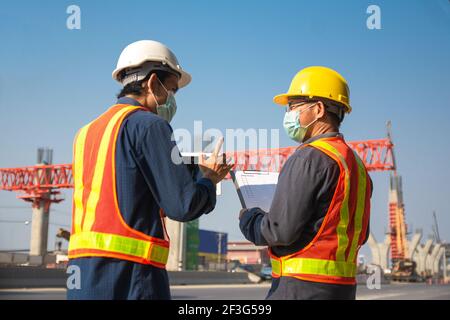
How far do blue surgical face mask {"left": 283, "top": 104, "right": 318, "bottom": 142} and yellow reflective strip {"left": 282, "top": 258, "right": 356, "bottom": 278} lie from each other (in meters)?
0.69

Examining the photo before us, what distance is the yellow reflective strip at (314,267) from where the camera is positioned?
2.45 m

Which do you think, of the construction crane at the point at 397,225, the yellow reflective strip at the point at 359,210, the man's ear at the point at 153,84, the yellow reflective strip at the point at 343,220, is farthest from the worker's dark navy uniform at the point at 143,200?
the construction crane at the point at 397,225

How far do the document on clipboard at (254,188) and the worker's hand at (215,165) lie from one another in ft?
0.92

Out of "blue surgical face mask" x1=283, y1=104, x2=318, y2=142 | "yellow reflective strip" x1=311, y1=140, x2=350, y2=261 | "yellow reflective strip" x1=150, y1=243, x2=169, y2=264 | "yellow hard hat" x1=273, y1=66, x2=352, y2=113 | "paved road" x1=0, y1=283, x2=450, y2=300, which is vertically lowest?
"paved road" x1=0, y1=283, x2=450, y2=300

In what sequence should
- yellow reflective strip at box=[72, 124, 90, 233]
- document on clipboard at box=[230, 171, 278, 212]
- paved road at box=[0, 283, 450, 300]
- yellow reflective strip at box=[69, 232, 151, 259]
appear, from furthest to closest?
paved road at box=[0, 283, 450, 300] → document on clipboard at box=[230, 171, 278, 212] → yellow reflective strip at box=[72, 124, 90, 233] → yellow reflective strip at box=[69, 232, 151, 259]

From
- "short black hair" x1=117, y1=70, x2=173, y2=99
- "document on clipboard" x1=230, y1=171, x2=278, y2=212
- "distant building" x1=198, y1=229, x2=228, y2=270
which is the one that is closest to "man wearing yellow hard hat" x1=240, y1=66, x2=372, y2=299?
"document on clipboard" x1=230, y1=171, x2=278, y2=212

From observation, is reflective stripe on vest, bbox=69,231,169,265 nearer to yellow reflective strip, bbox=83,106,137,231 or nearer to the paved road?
yellow reflective strip, bbox=83,106,137,231

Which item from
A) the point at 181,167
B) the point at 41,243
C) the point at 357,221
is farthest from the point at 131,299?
the point at 41,243

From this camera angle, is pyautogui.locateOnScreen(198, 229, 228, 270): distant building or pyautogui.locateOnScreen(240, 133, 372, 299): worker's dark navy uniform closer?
pyautogui.locateOnScreen(240, 133, 372, 299): worker's dark navy uniform

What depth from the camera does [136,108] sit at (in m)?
2.40

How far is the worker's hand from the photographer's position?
96.7 inches

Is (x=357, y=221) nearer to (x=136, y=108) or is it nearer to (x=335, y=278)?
(x=335, y=278)

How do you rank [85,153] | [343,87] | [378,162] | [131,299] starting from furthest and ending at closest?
[378,162], [343,87], [85,153], [131,299]
